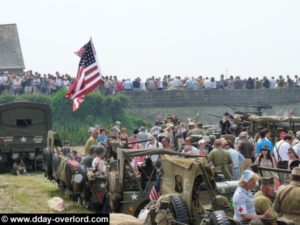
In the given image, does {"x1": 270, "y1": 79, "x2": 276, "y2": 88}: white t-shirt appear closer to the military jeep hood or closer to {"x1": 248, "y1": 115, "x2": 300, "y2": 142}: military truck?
{"x1": 248, "y1": 115, "x2": 300, "y2": 142}: military truck

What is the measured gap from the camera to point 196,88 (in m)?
45.3

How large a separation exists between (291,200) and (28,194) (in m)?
10.7

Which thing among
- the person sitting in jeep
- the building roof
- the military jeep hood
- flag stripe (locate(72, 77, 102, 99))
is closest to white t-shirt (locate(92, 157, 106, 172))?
flag stripe (locate(72, 77, 102, 99))

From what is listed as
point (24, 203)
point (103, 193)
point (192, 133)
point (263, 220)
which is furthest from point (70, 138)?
point (263, 220)

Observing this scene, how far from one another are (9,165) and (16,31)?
41.3 meters

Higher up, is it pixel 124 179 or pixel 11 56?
pixel 11 56

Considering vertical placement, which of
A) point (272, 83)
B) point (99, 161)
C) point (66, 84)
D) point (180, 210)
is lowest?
point (180, 210)

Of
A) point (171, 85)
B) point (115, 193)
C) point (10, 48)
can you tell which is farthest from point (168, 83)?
point (115, 193)

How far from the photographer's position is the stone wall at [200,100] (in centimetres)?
4481

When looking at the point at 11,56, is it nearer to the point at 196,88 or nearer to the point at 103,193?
the point at 196,88

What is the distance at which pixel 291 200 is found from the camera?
8.36 meters

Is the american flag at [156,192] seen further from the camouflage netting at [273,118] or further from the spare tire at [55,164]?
the camouflage netting at [273,118]

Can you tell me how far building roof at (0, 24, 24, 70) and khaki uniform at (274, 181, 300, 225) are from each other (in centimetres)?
5108

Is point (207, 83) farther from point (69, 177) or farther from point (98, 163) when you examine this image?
point (98, 163)
